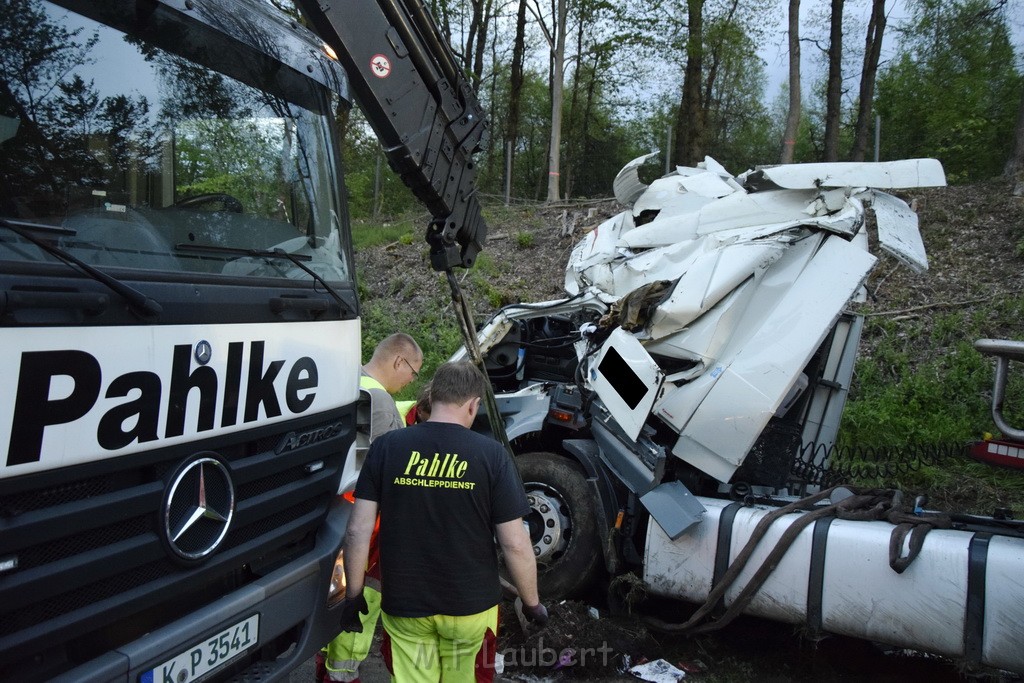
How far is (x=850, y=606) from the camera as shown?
3.73 metres

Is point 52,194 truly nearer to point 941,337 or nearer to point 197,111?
point 197,111

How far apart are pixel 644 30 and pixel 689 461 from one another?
19.4 m

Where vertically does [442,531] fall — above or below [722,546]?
above

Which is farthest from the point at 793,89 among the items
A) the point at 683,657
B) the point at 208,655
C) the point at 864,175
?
the point at 208,655

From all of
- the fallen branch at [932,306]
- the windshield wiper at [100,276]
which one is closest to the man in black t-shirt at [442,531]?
the windshield wiper at [100,276]

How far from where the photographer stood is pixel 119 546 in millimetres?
2412

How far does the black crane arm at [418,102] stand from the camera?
3.80 metres

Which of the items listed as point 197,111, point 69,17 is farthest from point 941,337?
point 69,17

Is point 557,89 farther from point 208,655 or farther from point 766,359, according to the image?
point 208,655

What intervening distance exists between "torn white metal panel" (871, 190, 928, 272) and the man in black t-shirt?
9.59ft

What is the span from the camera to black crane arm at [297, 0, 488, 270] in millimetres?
3799

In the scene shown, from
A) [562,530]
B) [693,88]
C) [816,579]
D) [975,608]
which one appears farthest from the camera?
[693,88]

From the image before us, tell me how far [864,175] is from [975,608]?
2466 millimetres

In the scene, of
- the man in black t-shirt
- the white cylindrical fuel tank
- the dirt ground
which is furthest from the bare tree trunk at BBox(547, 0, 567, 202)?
the man in black t-shirt
